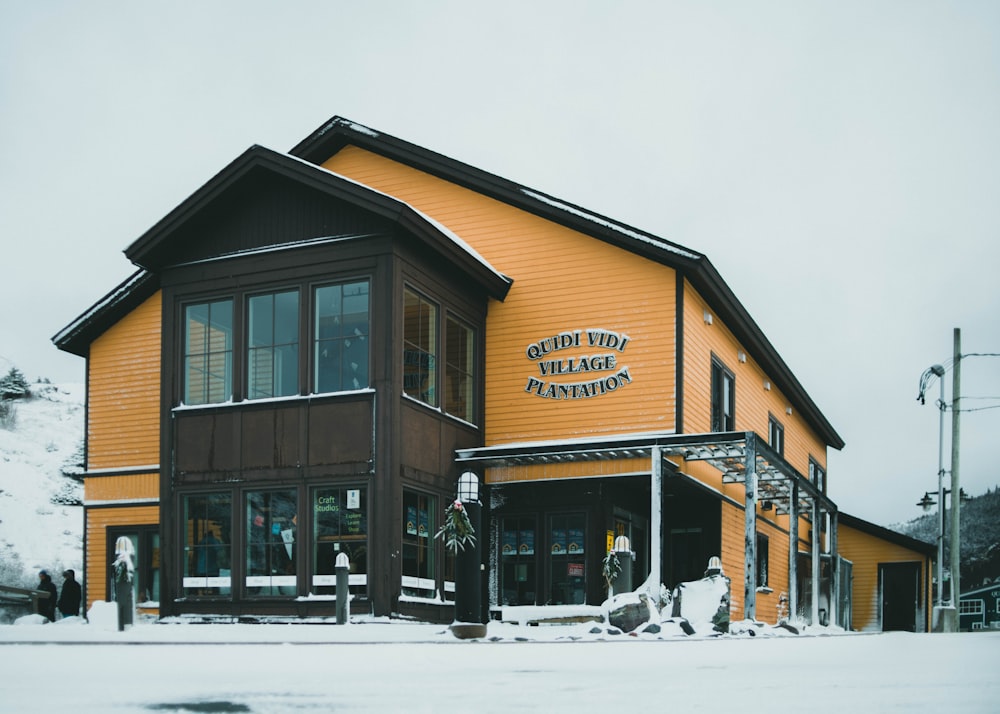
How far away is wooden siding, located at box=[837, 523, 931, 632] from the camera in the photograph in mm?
39781

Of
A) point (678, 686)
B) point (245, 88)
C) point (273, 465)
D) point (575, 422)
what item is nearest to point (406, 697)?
point (678, 686)

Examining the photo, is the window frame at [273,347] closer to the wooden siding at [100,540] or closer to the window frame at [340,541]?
the window frame at [340,541]

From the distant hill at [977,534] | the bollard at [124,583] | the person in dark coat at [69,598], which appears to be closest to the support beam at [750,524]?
the bollard at [124,583]

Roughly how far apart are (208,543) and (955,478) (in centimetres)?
2257

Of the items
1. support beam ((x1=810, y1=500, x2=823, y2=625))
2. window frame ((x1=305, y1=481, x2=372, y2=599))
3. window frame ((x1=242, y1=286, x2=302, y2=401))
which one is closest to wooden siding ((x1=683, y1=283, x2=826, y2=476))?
support beam ((x1=810, y1=500, x2=823, y2=625))

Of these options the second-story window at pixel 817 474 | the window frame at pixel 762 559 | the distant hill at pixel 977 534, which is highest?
the second-story window at pixel 817 474

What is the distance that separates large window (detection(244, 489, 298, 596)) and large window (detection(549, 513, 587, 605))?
5.24m

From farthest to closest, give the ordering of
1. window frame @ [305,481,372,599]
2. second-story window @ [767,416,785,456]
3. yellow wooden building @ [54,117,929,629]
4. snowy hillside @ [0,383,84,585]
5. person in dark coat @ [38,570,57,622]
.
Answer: snowy hillside @ [0,383,84,585] < second-story window @ [767,416,785,456] < person in dark coat @ [38,570,57,622] < yellow wooden building @ [54,117,929,629] < window frame @ [305,481,372,599]

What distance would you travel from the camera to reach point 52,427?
7744 cm

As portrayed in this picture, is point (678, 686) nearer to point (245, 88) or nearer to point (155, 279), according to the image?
point (155, 279)

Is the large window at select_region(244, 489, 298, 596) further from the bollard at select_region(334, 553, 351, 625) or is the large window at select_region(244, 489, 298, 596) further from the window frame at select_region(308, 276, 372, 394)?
the bollard at select_region(334, 553, 351, 625)

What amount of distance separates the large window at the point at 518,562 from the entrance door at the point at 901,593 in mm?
21832

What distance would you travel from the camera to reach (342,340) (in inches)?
779

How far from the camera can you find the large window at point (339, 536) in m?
18.9
